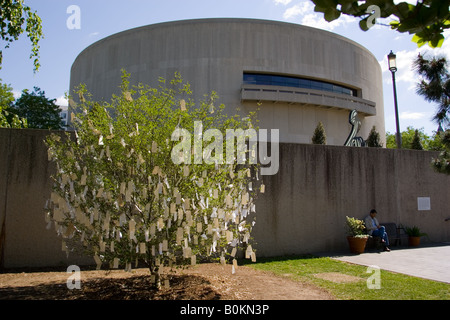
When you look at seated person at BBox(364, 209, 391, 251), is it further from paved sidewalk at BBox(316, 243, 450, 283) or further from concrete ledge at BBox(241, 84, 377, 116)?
concrete ledge at BBox(241, 84, 377, 116)

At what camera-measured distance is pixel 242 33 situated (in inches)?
1027

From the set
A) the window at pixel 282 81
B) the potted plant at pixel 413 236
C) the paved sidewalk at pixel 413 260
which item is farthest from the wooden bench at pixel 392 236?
the window at pixel 282 81

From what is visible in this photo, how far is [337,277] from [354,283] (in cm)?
52

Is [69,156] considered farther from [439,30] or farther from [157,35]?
[157,35]

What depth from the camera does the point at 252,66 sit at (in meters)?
25.9

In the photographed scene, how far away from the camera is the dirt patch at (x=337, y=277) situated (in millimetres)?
6172

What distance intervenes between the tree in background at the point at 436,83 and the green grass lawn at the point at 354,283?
5.60 m

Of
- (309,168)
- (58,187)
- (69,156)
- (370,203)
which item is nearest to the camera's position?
(69,156)

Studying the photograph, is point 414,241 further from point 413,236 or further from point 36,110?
point 36,110

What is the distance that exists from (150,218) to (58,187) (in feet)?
5.61

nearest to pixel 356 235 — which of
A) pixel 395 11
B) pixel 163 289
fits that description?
pixel 163 289

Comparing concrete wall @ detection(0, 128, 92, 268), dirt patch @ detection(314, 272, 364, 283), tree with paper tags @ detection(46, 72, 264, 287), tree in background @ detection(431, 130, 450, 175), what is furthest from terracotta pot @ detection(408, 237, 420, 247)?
concrete wall @ detection(0, 128, 92, 268)

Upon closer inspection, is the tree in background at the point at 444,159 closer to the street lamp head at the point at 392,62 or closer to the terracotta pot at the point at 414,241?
the terracotta pot at the point at 414,241
